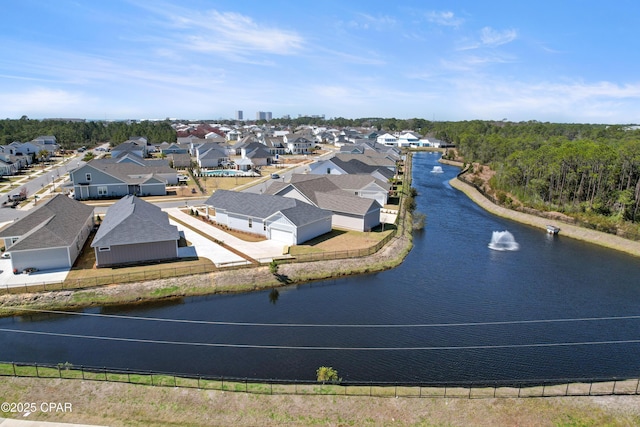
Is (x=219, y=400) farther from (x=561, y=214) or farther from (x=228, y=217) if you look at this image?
(x=561, y=214)

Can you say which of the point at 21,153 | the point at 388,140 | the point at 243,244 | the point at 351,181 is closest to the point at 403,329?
the point at 243,244

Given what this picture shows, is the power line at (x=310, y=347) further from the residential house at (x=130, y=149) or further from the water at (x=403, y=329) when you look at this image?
the residential house at (x=130, y=149)

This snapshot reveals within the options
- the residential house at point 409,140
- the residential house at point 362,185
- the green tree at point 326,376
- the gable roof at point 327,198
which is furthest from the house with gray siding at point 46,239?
the residential house at point 409,140

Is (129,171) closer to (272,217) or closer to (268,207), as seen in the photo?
(268,207)

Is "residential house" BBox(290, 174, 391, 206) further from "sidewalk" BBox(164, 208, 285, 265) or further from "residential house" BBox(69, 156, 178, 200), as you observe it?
"residential house" BBox(69, 156, 178, 200)

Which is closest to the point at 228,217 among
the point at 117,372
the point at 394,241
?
the point at 394,241

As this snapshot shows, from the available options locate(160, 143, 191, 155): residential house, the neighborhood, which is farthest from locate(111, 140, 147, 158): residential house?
the neighborhood
